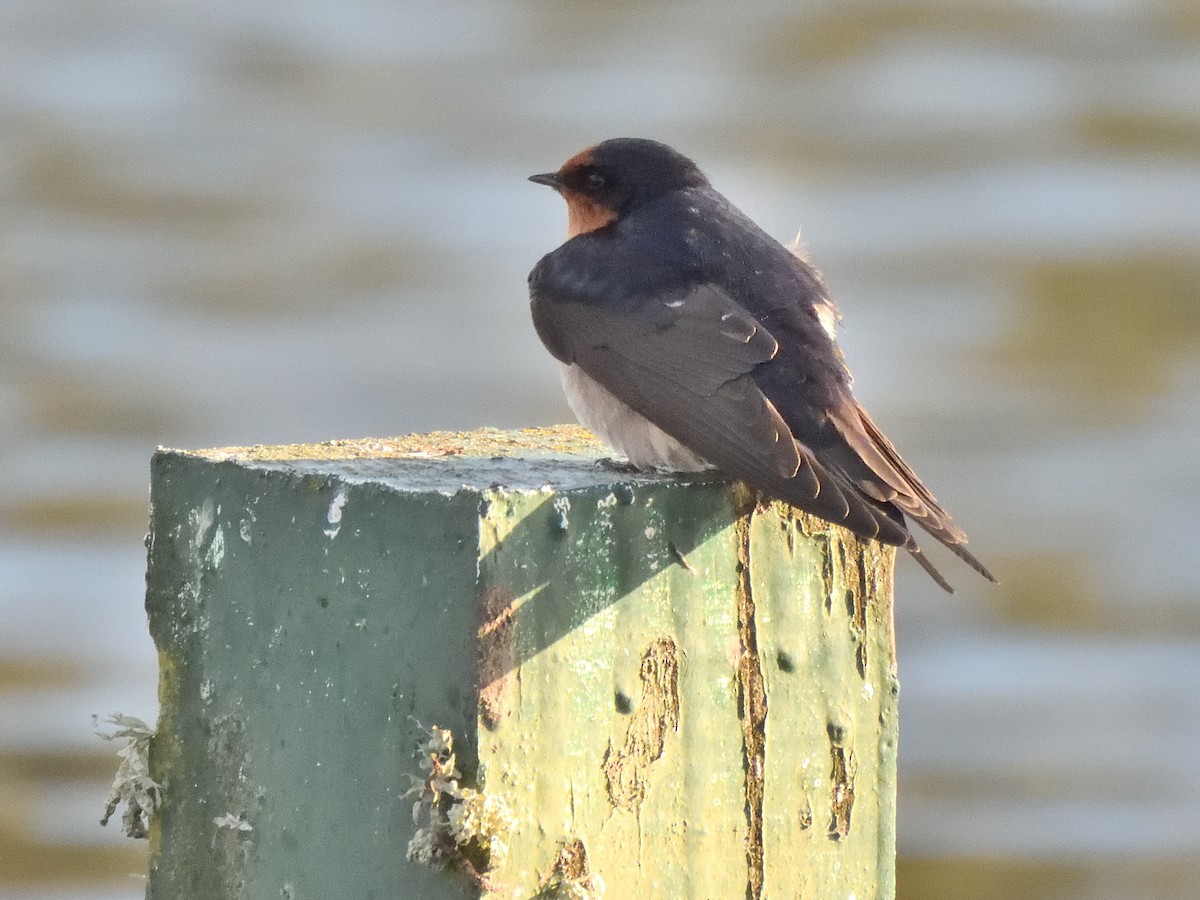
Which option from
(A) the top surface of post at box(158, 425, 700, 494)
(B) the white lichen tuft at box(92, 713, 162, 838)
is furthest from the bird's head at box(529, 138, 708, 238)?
(B) the white lichen tuft at box(92, 713, 162, 838)

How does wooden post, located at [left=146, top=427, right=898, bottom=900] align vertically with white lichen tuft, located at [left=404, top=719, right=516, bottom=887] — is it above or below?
above

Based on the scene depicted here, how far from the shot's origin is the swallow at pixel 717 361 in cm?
235

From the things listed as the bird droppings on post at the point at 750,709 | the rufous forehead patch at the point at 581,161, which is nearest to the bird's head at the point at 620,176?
the rufous forehead patch at the point at 581,161

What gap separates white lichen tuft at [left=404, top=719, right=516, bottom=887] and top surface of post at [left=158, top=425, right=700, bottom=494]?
284mm

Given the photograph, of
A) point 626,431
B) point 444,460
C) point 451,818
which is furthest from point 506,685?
point 626,431

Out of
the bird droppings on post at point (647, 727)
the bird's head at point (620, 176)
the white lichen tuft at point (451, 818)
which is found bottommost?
the white lichen tuft at point (451, 818)

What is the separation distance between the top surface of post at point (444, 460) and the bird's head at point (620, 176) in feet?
2.13

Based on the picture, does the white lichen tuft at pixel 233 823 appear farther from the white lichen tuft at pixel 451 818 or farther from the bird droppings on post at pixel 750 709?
the bird droppings on post at pixel 750 709

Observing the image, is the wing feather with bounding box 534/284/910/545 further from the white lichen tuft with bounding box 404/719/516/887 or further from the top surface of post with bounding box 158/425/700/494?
the white lichen tuft with bounding box 404/719/516/887

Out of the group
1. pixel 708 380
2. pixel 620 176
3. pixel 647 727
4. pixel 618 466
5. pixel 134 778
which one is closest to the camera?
pixel 647 727

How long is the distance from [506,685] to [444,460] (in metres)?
0.47

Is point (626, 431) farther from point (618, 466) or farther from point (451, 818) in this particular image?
point (451, 818)

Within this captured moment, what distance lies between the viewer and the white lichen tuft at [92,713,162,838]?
90.9 inches

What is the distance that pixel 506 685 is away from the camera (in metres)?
1.92
